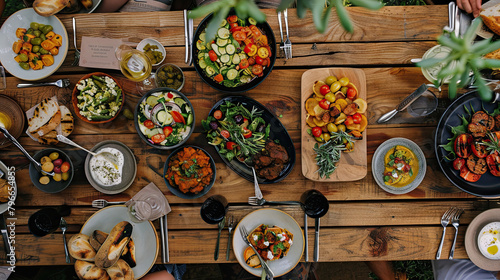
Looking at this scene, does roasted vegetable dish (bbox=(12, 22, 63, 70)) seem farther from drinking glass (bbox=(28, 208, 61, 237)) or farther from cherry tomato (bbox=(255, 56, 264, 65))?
cherry tomato (bbox=(255, 56, 264, 65))

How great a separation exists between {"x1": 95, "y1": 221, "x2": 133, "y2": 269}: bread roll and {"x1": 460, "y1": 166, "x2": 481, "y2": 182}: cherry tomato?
81.0 inches

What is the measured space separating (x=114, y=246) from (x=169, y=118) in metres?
0.82

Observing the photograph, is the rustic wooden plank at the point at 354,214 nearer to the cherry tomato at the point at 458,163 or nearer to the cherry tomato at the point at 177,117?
the cherry tomato at the point at 458,163

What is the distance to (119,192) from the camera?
2.03 m

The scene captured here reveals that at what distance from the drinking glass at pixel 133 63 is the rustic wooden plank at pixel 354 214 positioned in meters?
0.90

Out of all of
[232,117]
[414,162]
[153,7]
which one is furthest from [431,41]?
[153,7]

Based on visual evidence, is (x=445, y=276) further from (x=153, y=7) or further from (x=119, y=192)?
(x=153, y=7)

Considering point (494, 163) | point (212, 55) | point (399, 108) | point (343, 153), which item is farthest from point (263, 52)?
point (494, 163)

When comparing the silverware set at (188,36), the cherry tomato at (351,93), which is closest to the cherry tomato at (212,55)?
the silverware set at (188,36)

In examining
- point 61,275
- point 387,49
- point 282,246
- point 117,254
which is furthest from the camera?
point 61,275

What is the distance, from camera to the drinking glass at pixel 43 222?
1.83 m

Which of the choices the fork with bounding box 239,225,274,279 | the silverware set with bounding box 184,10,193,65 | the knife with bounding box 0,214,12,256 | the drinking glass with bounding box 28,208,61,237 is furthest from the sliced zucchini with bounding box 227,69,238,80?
the knife with bounding box 0,214,12,256

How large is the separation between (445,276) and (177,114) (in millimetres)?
2463

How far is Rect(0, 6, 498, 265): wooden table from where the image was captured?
206 cm
